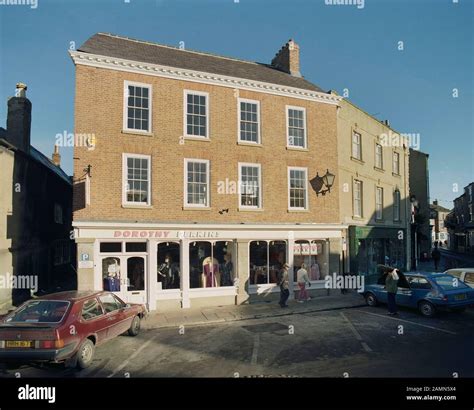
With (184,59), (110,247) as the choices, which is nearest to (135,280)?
(110,247)

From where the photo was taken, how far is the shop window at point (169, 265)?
597 inches

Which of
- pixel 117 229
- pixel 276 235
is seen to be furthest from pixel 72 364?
pixel 276 235

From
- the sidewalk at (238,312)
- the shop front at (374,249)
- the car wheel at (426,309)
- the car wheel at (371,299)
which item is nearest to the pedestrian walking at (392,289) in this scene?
the car wheel at (426,309)

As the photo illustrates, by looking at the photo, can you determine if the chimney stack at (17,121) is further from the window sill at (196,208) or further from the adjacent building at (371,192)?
the adjacent building at (371,192)

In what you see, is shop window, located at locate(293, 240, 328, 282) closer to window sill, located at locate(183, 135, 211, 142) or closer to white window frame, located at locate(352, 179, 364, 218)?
white window frame, located at locate(352, 179, 364, 218)

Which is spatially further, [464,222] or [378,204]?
[464,222]

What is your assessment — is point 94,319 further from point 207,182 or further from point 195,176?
point 207,182

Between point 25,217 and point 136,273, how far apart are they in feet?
23.9

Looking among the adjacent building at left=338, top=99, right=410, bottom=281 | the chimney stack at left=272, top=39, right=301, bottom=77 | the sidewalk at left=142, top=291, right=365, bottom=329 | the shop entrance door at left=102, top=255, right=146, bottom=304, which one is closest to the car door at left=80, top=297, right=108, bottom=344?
the sidewalk at left=142, top=291, right=365, bottom=329

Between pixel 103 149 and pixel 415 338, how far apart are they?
13.1 m

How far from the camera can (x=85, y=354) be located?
8.18m

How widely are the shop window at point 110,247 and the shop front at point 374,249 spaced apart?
12718 millimetres

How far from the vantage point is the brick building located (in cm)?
1430

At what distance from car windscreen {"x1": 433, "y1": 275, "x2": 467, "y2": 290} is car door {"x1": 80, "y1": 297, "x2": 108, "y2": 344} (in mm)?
11534
